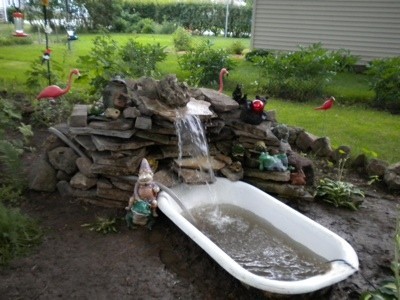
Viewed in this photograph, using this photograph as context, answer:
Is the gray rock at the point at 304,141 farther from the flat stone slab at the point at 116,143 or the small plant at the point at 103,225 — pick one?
the small plant at the point at 103,225

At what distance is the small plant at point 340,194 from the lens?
4.00m

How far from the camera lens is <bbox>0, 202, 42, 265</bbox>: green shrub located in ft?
9.52

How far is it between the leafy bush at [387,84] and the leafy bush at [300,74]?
0.85m

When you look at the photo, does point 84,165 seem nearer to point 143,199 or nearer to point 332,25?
point 143,199

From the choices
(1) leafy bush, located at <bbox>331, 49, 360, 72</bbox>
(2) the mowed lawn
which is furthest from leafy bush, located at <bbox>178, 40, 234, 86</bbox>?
(1) leafy bush, located at <bbox>331, 49, 360, 72</bbox>

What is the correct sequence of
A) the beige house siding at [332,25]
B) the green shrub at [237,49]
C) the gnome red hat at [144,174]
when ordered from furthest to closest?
the green shrub at [237,49]
the beige house siding at [332,25]
the gnome red hat at [144,174]

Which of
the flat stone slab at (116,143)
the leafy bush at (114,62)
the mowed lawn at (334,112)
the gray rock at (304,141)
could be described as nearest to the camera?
the flat stone slab at (116,143)

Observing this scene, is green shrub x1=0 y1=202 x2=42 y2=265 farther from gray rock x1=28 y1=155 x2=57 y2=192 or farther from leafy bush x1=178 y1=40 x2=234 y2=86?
leafy bush x1=178 y1=40 x2=234 y2=86

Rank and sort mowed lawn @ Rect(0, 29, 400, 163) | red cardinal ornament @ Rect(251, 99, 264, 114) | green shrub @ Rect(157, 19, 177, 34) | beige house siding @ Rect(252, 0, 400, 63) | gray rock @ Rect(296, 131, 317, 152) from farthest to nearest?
green shrub @ Rect(157, 19, 177, 34)
beige house siding @ Rect(252, 0, 400, 63)
mowed lawn @ Rect(0, 29, 400, 163)
gray rock @ Rect(296, 131, 317, 152)
red cardinal ornament @ Rect(251, 99, 264, 114)

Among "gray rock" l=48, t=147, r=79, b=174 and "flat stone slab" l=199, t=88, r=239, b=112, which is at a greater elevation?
"flat stone slab" l=199, t=88, r=239, b=112

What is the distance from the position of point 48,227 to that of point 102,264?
74cm

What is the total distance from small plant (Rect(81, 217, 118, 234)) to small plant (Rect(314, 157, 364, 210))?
2104 mm

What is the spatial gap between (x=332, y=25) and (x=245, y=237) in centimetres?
985

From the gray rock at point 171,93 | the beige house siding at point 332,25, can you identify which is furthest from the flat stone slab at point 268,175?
the beige house siding at point 332,25
